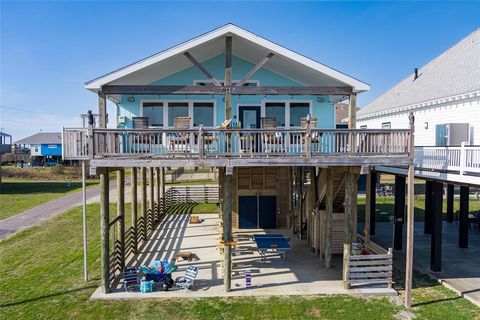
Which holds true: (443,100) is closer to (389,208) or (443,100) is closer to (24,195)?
(389,208)

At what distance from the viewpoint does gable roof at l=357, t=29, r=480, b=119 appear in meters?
14.1

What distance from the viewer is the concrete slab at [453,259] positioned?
11648 mm

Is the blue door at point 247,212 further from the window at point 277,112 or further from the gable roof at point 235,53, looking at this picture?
the gable roof at point 235,53

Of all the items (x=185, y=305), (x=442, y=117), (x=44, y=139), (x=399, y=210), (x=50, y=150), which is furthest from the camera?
(x=44, y=139)

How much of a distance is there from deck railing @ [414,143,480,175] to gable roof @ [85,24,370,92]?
3409 millimetres

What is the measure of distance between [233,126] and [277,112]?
8.85 ft

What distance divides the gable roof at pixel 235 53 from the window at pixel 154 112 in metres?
0.86

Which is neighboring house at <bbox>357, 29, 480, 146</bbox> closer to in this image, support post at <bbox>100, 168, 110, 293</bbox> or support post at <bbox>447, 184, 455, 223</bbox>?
support post at <bbox>447, 184, 455, 223</bbox>

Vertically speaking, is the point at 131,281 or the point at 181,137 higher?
the point at 181,137

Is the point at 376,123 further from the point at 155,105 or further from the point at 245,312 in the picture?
the point at 245,312

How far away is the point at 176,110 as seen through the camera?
13.6 m

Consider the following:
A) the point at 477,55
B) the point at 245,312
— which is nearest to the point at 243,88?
the point at 245,312

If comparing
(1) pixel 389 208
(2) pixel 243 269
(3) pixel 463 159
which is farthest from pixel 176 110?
(1) pixel 389 208

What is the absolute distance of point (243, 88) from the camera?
12.0 metres
